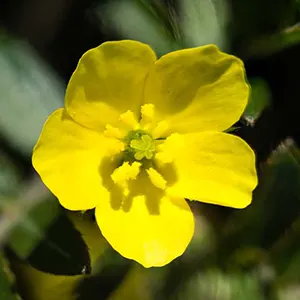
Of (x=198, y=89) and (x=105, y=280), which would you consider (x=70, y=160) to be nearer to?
(x=198, y=89)

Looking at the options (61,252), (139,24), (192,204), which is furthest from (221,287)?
(139,24)

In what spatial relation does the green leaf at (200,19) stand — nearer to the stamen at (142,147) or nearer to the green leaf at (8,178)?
the stamen at (142,147)

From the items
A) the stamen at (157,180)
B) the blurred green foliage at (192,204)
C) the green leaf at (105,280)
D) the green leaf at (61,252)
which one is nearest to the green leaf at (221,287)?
the blurred green foliage at (192,204)

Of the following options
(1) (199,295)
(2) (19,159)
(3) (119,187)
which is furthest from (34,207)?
(1) (199,295)

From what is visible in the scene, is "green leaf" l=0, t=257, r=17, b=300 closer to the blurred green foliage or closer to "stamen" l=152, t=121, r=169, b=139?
the blurred green foliage

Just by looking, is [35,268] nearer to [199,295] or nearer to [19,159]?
[19,159]
